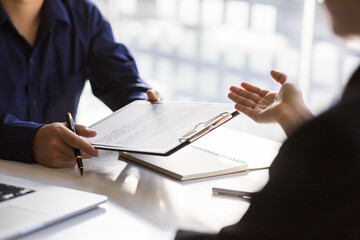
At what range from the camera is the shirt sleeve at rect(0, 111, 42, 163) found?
1243mm

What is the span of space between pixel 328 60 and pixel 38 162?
103 inches

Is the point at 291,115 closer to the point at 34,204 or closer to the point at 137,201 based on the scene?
the point at 137,201

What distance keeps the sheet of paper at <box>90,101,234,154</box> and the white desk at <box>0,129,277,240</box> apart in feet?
0.26

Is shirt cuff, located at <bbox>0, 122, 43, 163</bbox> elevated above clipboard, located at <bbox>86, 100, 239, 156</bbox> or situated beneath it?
situated beneath

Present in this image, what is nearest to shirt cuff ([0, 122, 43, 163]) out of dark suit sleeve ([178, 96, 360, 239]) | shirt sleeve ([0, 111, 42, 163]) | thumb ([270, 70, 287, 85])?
shirt sleeve ([0, 111, 42, 163])

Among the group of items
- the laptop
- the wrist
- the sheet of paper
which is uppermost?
the wrist

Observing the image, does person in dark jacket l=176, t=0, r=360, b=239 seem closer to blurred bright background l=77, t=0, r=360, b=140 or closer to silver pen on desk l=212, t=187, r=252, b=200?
silver pen on desk l=212, t=187, r=252, b=200

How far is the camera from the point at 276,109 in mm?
1088

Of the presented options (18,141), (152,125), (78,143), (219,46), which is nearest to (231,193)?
(152,125)

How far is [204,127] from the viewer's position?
115 centimetres

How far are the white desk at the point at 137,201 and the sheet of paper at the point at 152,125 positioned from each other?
8cm

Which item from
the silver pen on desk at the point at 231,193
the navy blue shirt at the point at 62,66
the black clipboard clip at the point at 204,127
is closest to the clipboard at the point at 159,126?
the black clipboard clip at the point at 204,127

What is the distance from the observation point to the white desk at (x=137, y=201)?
90cm

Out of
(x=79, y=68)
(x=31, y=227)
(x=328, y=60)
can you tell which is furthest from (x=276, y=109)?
(x=328, y=60)
